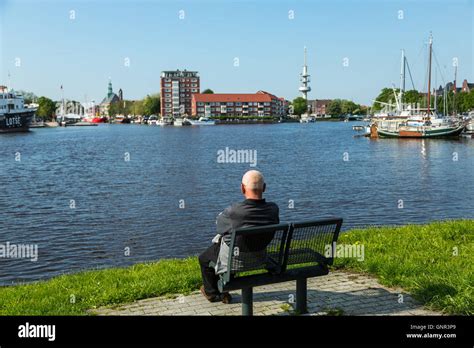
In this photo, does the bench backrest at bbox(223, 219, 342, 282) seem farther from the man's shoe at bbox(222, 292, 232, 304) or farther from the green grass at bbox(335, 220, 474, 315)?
the green grass at bbox(335, 220, 474, 315)

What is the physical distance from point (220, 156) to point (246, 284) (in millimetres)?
45539

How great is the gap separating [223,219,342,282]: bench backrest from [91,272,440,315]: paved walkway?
0.61 metres

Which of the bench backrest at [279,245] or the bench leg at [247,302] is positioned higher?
the bench backrest at [279,245]

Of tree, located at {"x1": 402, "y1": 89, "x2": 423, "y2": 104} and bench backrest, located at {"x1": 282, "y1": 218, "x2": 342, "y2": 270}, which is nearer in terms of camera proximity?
bench backrest, located at {"x1": 282, "y1": 218, "x2": 342, "y2": 270}

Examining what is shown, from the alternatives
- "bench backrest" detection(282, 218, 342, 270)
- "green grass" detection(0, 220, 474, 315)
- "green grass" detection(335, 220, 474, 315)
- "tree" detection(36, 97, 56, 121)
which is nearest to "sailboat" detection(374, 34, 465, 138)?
"green grass" detection(335, 220, 474, 315)

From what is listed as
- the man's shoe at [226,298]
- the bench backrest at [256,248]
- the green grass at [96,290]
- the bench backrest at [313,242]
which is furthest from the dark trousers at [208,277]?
the bench backrest at [313,242]

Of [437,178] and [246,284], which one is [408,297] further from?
[437,178]

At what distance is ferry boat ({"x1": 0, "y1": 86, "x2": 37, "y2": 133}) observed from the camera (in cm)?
11106

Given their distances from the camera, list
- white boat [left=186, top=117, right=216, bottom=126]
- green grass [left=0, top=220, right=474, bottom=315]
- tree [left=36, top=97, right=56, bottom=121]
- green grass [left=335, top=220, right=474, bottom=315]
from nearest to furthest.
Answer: green grass [left=335, top=220, right=474, bottom=315] < green grass [left=0, top=220, right=474, bottom=315] < white boat [left=186, top=117, right=216, bottom=126] < tree [left=36, top=97, right=56, bottom=121]

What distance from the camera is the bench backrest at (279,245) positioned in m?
5.80

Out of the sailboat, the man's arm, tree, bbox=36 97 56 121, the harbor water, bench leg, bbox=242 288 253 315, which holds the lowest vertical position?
the harbor water

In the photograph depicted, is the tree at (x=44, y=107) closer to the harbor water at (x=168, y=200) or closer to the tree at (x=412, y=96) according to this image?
the tree at (x=412, y=96)

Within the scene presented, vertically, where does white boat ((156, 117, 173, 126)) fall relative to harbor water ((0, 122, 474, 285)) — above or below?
above

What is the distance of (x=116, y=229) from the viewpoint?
60.5ft
